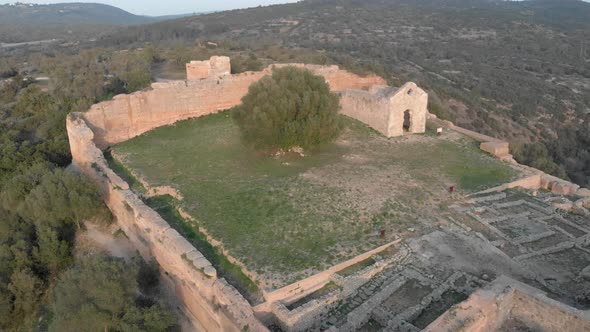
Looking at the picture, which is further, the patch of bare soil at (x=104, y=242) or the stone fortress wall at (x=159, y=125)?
the patch of bare soil at (x=104, y=242)

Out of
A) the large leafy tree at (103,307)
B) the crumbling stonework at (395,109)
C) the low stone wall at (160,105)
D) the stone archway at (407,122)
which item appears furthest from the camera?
the stone archway at (407,122)

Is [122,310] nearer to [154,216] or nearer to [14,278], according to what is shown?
[154,216]

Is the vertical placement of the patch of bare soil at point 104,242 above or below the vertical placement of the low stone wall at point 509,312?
below

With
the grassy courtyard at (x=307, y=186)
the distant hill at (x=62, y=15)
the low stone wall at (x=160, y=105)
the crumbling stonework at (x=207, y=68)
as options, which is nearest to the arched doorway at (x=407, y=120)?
the grassy courtyard at (x=307, y=186)

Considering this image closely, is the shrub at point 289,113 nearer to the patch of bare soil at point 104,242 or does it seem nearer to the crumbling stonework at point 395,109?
the crumbling stonework at point 395,109

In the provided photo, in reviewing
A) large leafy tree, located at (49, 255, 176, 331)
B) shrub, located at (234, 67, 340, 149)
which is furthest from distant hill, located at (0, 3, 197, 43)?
large leafy tree, located at (49, 255, 176, 331)

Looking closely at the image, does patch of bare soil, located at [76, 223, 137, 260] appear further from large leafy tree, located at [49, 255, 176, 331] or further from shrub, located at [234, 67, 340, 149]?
shrub, located at [234, 67, 340, 149]
